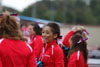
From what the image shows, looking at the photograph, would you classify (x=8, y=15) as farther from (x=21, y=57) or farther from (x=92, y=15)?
(x=92, y=15)

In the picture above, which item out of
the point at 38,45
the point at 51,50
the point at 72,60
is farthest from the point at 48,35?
the point at 38,45

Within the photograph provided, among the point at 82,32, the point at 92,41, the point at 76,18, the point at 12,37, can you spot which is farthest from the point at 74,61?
the point at 76,18

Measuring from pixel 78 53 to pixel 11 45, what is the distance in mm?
1844

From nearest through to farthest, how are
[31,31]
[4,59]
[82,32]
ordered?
[4,59] < [82,32] < [31,31]

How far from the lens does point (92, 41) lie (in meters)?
33.3

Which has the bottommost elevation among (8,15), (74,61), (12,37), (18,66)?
(74,61)

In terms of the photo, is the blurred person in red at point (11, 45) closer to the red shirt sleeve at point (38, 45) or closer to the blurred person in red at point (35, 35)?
the red shirt sleeve at point (38, 45)

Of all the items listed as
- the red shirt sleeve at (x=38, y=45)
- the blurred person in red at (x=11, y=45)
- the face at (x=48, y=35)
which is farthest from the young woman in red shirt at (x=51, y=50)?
the red shirt sleeve at (x=38, y=45)

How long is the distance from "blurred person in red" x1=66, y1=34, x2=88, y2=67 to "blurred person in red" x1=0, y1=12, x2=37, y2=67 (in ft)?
4.77

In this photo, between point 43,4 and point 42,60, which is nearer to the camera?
Result: point 42,60

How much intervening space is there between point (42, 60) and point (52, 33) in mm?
487

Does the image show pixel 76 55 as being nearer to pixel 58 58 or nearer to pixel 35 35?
pixel 58 58

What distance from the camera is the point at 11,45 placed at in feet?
9.18

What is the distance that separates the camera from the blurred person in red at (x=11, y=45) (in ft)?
9.05
